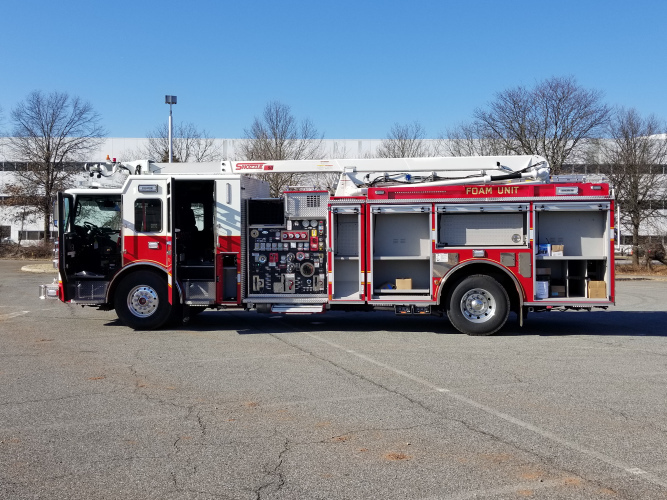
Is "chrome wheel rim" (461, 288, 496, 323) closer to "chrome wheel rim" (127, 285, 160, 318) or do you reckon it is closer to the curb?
"chrome wheel rim" (127, 285, 160, 318)

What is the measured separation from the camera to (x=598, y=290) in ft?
37.4

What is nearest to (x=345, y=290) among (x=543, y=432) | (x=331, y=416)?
(x=331, y=416)

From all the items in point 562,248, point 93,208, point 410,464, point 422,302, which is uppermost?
point 93,208

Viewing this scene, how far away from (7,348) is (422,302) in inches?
267

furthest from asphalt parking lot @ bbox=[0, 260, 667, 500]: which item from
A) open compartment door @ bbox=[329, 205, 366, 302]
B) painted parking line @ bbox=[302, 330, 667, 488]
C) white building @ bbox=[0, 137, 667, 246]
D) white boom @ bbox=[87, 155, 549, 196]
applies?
white building @ bbox=[0, 137, 667, 246]

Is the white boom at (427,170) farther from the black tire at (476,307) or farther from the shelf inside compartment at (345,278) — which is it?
the black tire at (476,307)

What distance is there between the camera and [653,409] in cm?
660

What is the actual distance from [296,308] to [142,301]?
2825mm

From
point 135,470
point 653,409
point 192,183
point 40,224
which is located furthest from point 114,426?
point 40,224

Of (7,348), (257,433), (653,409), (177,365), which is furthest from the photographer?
(7,348)

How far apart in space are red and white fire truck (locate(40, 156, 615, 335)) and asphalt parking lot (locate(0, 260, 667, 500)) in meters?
0.71

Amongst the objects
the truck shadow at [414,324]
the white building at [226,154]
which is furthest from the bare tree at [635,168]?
the truck shadow at [414,324]

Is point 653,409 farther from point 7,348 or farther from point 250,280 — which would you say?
point 7,348

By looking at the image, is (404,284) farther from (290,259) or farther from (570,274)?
(570,274)
